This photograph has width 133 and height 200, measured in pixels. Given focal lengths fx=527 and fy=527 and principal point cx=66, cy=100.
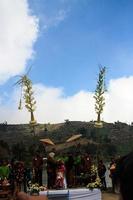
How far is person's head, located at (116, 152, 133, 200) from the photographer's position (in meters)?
1.76

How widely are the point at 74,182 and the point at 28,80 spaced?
9.89 metres

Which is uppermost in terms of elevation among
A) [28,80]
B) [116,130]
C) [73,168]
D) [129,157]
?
[116,130]

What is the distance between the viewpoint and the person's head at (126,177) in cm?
176

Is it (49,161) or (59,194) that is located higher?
(49,161)

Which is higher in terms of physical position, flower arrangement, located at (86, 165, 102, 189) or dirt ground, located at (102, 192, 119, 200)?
flower arrangement, located at (86, 165, 102, 189)

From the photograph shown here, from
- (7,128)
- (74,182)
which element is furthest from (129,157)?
(7,128)

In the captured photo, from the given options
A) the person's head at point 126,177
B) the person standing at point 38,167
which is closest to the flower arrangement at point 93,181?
the person standing at point 38,167

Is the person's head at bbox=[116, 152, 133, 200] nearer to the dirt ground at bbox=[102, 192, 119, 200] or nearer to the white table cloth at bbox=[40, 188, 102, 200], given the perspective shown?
the white table cloth at bbox=[40, 188, 102, 200]

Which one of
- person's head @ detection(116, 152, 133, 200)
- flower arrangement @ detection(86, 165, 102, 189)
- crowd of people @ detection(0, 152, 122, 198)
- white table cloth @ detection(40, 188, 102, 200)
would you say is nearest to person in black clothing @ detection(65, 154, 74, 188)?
crowd of people @ detection(0, 152, 122, 198)

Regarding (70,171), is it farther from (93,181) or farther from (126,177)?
(126,177)

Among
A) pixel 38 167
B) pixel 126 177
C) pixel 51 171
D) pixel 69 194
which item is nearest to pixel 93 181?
pixel 51 171

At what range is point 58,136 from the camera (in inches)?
4341

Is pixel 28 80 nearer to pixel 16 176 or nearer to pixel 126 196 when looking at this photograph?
pixel 16 176

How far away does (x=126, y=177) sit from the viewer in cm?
176
